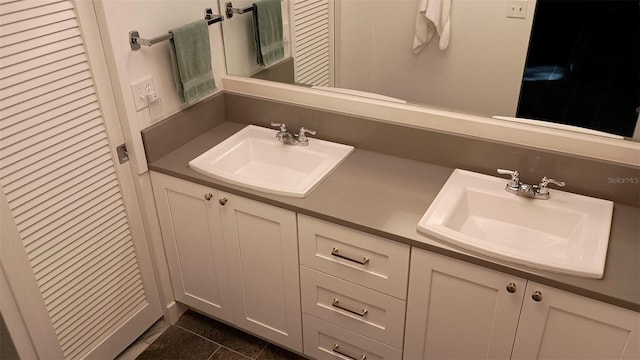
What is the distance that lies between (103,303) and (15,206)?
0.59 m

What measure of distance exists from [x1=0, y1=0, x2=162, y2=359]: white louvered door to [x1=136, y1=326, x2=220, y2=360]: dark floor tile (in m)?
0.16

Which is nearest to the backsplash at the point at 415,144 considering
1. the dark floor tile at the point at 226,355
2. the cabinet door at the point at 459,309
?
the cabinet door at the point at 459,309

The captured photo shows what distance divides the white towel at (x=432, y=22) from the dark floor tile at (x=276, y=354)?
1368 millimetres

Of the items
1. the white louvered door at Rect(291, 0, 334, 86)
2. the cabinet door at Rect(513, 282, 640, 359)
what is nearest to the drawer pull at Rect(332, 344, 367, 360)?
the cabinet door at Rect(513, 282, 640, 359)

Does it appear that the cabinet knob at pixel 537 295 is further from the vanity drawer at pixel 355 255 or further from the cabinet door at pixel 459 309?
the vanity drawer at pixel 355 255

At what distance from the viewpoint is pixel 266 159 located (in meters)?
2.21

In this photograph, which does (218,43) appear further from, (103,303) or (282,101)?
(103,303)

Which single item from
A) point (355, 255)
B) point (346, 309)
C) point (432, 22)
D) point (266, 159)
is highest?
point (432, 22)

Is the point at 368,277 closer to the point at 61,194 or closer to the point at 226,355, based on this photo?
the point at 226,355

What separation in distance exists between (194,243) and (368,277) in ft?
2.60

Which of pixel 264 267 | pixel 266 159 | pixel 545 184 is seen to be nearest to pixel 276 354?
pixel 264 267

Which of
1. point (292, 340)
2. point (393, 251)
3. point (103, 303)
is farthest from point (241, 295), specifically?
point (393, 251)

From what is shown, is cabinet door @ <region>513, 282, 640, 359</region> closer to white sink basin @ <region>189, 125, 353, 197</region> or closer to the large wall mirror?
the large wall mirror

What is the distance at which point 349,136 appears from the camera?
210 cm
